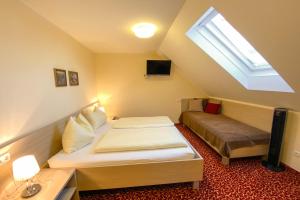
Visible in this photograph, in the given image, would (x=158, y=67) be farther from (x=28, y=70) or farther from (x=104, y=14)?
(x=28, y=70)

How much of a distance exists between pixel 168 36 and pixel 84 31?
1522 mm

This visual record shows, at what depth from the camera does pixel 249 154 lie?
2.58 m

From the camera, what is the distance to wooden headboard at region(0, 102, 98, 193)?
53.3 inches

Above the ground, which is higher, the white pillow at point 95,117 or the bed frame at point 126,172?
the white pillow at point 95,117

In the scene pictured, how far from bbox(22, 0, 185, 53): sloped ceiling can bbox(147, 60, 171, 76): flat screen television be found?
1.65m

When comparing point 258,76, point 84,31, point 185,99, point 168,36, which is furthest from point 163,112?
point 84,31

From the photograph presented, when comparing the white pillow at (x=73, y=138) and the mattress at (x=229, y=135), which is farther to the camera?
the mattress at (x=229, y=135)

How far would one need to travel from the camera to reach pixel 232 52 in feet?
8.63

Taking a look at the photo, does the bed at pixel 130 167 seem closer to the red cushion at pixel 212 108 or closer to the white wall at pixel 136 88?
the red cushion at pixel 212 108

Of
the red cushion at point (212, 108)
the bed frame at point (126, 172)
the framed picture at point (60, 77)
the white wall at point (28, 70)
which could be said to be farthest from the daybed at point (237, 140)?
the framed picture at point (60, 77)

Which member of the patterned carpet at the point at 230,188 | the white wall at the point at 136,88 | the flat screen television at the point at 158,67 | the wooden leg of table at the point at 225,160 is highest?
the flat screen television at the point at 158,67

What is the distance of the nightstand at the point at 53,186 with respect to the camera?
1.30 meters

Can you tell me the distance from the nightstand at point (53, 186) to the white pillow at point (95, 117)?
1229 millimetres

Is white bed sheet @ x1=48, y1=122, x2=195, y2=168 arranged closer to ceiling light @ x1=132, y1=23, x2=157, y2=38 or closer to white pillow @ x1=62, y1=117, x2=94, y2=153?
white pillow @ x1=62, y1=117, x2=94, y2=153
